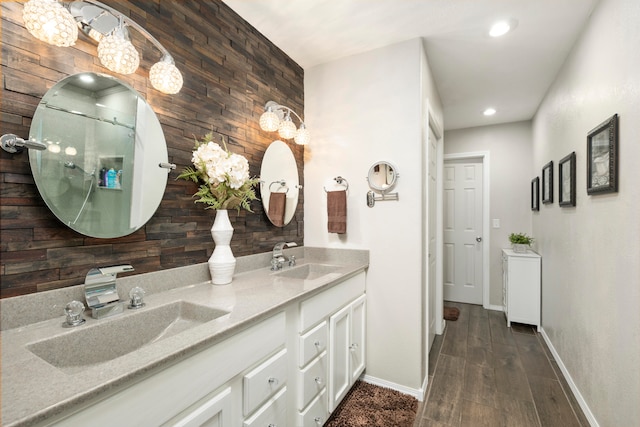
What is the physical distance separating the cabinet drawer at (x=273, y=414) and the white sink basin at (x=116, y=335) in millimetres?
402

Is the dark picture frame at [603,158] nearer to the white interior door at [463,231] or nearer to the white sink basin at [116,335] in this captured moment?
the white sink basin at [116,335]

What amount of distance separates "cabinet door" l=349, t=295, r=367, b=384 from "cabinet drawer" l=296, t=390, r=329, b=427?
36 cm

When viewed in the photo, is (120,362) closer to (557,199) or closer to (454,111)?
(557,199)

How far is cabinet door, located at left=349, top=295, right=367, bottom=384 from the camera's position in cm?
193

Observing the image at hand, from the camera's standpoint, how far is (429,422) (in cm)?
175

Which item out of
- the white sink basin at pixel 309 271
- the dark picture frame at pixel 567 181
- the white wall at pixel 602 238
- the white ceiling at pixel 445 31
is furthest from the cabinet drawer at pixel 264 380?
the dark picture frame at pixel 567 181

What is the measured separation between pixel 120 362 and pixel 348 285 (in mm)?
1361

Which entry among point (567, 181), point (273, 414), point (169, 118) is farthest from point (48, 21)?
point (567, 181)

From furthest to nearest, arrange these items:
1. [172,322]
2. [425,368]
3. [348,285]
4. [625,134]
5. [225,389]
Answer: [425,368] → [348,285] → [625,134] → [172,322] → [225,389]

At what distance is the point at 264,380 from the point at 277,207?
1239mm

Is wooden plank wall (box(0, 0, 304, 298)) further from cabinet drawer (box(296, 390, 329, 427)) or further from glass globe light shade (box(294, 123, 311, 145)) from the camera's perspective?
cabinet drawer (box(296, 390, 329, 427))

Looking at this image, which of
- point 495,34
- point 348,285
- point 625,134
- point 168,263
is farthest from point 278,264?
point 495,34

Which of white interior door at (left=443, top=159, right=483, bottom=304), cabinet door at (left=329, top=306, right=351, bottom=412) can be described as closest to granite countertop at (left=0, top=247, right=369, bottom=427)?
cabinet door at (left=329, top=306, right=351, bottom=412)

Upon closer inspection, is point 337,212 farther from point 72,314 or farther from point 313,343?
point 72,314
